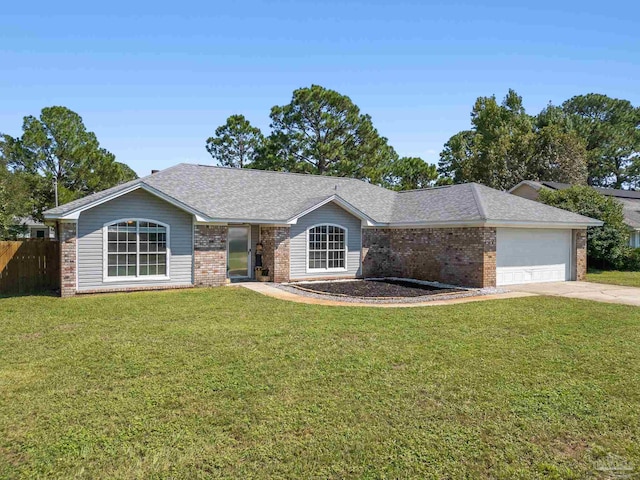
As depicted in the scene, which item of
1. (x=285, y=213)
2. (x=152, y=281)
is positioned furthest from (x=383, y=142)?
(x=152, y=281)

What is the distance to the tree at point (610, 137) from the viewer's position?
51.6m

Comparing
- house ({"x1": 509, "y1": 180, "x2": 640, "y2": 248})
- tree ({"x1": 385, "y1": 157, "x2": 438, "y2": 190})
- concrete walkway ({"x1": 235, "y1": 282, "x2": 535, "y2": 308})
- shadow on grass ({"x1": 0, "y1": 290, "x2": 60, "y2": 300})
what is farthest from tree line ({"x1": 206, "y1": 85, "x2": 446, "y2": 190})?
shadow on grass ({"x1": 0, "y1": 290, "x2": 60, "y2": 300})

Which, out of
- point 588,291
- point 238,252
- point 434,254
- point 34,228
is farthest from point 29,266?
point 34,228

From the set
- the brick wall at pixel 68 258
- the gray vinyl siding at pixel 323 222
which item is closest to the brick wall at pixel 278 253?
the gray vinyl siding at pixel 323 222

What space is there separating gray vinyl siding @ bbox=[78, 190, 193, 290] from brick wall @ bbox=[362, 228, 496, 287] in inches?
309

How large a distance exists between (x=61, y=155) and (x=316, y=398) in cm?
3482

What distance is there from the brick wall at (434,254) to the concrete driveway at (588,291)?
1.52m

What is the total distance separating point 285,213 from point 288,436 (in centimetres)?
1334

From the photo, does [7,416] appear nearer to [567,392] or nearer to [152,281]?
[567,392]

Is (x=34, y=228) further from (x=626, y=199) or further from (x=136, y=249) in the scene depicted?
(x=626, y=199)

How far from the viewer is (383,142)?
1506 inches

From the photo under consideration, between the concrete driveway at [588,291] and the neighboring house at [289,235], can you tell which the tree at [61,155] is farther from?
the concrete driveway at [588,291]

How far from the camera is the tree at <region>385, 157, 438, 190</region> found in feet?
140

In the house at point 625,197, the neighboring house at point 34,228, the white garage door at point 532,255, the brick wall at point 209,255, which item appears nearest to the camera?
the brick wall at point 209,255
